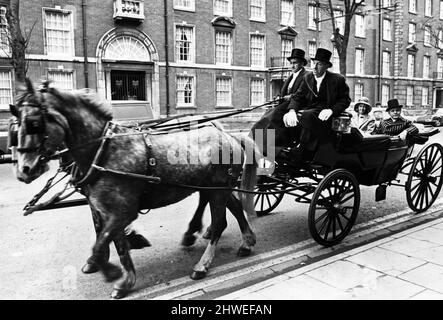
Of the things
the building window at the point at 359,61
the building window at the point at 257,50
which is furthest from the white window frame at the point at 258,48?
the building window at the point at 359,61

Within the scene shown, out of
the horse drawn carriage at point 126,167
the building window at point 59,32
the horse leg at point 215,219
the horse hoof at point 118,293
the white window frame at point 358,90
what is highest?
the building window at point 59,32

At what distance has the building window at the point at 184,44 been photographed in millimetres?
25406

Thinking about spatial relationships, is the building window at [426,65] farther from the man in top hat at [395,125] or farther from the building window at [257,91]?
the man in top hat at [395,125]

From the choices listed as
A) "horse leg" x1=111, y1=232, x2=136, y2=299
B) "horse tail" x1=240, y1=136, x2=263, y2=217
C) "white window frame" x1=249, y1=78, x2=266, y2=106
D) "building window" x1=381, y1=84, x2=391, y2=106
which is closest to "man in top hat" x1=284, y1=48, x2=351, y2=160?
"horse tail" x1=240, y1=136, x2=263, y2=217

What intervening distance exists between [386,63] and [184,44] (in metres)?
23.9

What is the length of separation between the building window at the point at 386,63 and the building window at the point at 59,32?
3032 centimetres

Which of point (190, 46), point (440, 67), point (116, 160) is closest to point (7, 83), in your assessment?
point (190, 46)

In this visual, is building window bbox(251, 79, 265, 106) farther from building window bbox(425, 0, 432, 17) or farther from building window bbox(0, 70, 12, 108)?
building window bbox(425, 0, 432, 17)

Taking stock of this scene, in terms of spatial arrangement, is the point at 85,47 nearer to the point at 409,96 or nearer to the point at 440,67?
the point at 409,96

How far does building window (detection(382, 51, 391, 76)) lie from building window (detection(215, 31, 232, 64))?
64.7ft

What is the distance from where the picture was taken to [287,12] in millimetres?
30328

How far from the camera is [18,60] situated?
13.6 meters
